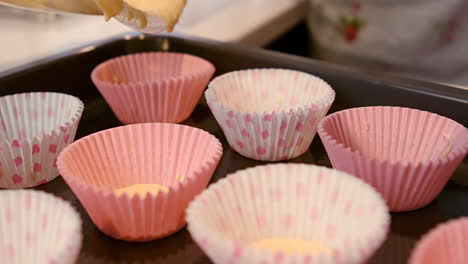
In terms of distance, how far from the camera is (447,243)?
397mm

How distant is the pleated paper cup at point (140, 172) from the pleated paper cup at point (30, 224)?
0.04 meters

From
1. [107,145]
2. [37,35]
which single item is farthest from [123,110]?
[37,35]

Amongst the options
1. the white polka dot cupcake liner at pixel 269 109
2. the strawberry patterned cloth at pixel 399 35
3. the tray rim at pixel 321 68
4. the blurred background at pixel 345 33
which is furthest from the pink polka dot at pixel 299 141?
the strawberry patterned cloth at pixel 399 35

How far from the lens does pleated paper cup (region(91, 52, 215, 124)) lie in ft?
2.34

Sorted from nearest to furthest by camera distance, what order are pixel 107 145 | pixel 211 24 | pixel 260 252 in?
1. pixel 260 252
2. pixel 107 145
3. pixel 211 24

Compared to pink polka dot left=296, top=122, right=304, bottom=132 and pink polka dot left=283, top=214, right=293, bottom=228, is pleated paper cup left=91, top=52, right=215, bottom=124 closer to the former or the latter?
pink polka dot left=296, top=122, right=304, bottom=132

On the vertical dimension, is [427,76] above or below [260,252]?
below

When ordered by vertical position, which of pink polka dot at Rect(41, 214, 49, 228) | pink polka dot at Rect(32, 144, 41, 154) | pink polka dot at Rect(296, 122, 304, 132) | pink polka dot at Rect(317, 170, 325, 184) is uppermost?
pink polka dot at Rect(317, 170, 325, 184)

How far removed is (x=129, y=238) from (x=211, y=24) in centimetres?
66

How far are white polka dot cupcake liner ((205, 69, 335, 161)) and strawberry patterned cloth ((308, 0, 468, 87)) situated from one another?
503 millimetres

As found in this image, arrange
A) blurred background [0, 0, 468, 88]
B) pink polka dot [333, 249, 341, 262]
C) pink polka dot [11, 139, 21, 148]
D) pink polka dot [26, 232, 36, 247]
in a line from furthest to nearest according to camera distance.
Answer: blurred background [0, 0, 468, 88]
pink polka dot [11, 139, 21, 148]
pink polka dot [26, 232, 36, 247]
pink polka dot [333, 249, 341, 262]

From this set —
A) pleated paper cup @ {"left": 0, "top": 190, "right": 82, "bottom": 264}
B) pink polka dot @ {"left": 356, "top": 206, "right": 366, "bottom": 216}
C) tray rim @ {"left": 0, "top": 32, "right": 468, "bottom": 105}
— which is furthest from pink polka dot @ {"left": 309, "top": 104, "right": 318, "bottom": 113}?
pleated paper cup @ {"left": 0, "top": 190, "right": 82, "bottom": 264}

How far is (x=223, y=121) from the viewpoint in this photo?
0.65 metres

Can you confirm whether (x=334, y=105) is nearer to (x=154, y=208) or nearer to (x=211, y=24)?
(x=154, y=208)
